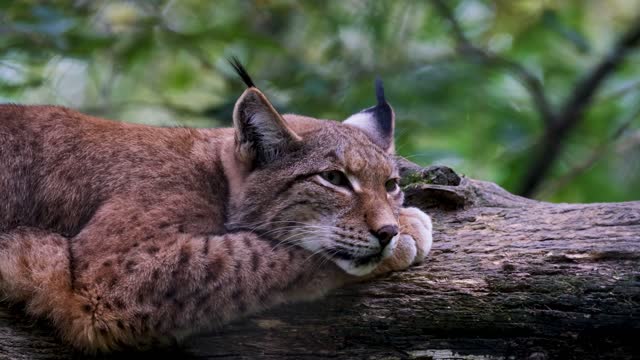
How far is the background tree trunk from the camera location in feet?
15.5

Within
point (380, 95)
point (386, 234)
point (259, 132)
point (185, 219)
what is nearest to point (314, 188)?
point (259, 132)

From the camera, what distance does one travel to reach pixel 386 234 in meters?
5.12

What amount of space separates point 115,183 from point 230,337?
1.28m

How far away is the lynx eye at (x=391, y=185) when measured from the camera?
584 cm

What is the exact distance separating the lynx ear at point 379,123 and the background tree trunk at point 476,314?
1.25m

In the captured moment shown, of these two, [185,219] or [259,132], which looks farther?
[259,132]

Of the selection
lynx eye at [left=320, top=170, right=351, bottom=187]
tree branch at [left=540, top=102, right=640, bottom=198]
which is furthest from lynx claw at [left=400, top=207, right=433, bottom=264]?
tree branch at [left=540, top=102, right=640, bottom=198]

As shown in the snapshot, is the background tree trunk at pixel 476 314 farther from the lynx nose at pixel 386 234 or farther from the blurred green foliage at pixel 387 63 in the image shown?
the blurred green foliage at pixel 387 63

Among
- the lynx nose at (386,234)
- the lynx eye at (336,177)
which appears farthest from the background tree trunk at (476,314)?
the lynx eye at (336,177)

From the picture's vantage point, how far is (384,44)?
31.6ft

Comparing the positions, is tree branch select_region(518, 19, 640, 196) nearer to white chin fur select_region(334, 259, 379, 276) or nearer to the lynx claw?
the lynx claw

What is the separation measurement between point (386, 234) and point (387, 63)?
189 inches

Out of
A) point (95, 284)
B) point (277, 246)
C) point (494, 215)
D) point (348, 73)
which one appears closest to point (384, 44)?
point (348, 73)

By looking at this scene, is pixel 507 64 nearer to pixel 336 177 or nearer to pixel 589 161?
pixel 589 161
